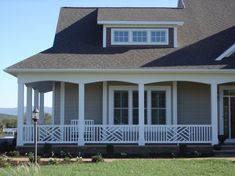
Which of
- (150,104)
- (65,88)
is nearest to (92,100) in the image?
(65,88)

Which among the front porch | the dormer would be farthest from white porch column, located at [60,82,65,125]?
the dormer

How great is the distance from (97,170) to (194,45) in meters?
10.1

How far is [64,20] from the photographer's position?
80.0 feet

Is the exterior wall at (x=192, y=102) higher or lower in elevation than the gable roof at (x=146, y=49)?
lower

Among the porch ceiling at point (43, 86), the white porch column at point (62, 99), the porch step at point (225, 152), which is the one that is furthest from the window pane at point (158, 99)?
the porch ceiling at point (43, 86)

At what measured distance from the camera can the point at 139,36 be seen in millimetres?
21953

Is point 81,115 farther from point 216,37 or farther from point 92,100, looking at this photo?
point 216,37

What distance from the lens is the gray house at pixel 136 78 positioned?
1930 cm

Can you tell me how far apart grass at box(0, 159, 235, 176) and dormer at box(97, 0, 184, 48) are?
23.6ft

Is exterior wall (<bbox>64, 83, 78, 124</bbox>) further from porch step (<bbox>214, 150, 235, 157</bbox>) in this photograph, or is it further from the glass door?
the glass door

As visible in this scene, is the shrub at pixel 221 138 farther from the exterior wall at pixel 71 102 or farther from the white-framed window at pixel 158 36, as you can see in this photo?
the exterior wall at pixel 71 102

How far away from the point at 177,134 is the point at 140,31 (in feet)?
17.5

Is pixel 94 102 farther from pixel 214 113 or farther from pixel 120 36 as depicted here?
pixel 214 113

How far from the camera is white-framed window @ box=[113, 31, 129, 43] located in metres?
21.9
